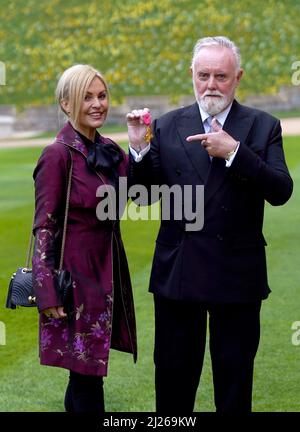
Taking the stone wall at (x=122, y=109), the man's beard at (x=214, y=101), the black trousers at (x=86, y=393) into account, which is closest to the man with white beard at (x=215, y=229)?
the man's beard at (x=214, y=101)

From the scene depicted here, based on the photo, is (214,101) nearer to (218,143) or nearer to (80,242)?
(218,143)

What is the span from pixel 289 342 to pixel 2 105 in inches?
1513

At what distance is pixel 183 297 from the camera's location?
186 inches

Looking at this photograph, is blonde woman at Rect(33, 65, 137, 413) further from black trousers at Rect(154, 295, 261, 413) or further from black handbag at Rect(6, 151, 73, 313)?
black trousers at Rect(154, 295, 261, 413)

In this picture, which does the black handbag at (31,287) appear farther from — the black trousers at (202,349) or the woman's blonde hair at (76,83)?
the black trousers at (202,349)

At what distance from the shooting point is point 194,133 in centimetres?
475

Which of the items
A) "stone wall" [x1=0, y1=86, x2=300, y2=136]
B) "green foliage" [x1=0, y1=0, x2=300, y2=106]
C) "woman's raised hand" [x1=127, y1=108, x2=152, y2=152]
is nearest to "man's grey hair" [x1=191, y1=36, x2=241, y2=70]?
"woman's raised hand" [x1=127, y1=108, x2=152, y2=152]

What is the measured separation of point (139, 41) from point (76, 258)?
4326 centimetres

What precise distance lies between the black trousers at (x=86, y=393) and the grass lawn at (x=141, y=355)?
3.97ft

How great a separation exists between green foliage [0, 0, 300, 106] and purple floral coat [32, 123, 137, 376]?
39.8 metres

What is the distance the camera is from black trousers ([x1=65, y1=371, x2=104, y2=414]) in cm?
500

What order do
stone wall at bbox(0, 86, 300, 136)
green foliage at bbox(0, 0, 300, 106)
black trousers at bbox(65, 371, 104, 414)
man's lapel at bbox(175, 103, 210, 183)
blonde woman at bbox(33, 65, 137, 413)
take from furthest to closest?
1. green foliage at bbox(0, 0, 300, 106)
2. stone wall at bbox(0, 86, 300, 136)
3. black trousers at bbox(65, 371, 104, 414)
4. blonde woman at bbox(33, 65, 137, 413)
5. man's lapel at bbox(175, 103, 210, 183)

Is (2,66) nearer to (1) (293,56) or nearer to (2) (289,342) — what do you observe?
(1) (293,56)

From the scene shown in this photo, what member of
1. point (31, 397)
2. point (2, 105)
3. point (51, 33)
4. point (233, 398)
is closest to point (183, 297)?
point (233, 398)
